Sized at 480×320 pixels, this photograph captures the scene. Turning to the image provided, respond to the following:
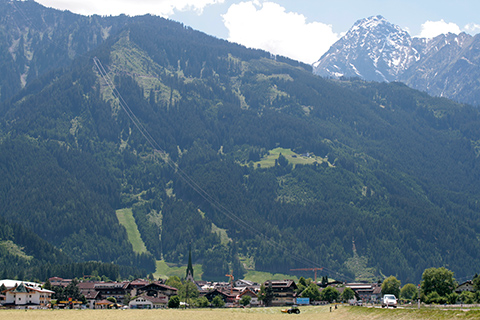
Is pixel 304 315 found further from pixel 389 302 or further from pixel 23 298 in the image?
pixel 23 298

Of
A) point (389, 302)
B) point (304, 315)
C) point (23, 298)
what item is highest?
point (23, 298)

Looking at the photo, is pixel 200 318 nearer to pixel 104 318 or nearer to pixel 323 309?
pixel 104 318

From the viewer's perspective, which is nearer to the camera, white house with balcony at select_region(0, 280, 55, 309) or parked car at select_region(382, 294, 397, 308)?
parked car at select_region(382, 294, 397, 308)

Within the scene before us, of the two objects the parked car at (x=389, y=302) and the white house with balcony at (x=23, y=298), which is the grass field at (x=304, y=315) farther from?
the white house with balcony at (x=23, y=298)

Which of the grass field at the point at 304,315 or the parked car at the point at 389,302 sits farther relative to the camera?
the parked car at the point at 389,302

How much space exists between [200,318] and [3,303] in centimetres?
7739

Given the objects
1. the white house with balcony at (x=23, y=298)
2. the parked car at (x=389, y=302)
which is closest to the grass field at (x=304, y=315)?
the parked car at (x=389, y=302)

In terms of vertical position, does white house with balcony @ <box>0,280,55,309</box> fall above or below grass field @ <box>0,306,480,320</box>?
above

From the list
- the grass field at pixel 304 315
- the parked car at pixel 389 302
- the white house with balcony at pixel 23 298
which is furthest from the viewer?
the white house with balcony at pixel 23 298

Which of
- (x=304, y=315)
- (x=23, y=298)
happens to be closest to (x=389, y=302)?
(x=304, y=315)

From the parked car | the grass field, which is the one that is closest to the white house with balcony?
the grass field

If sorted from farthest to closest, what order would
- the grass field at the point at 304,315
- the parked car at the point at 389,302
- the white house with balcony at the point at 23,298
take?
the white house with balcony at the point at 23,298 < the parked car at the point at 389,302 < the grass field at the point at 304,315

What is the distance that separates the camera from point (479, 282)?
190m

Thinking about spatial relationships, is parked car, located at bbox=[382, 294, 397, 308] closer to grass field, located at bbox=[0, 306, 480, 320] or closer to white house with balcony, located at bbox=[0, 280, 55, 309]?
grass field, located at bbox=[0, 306, 480, 320]
